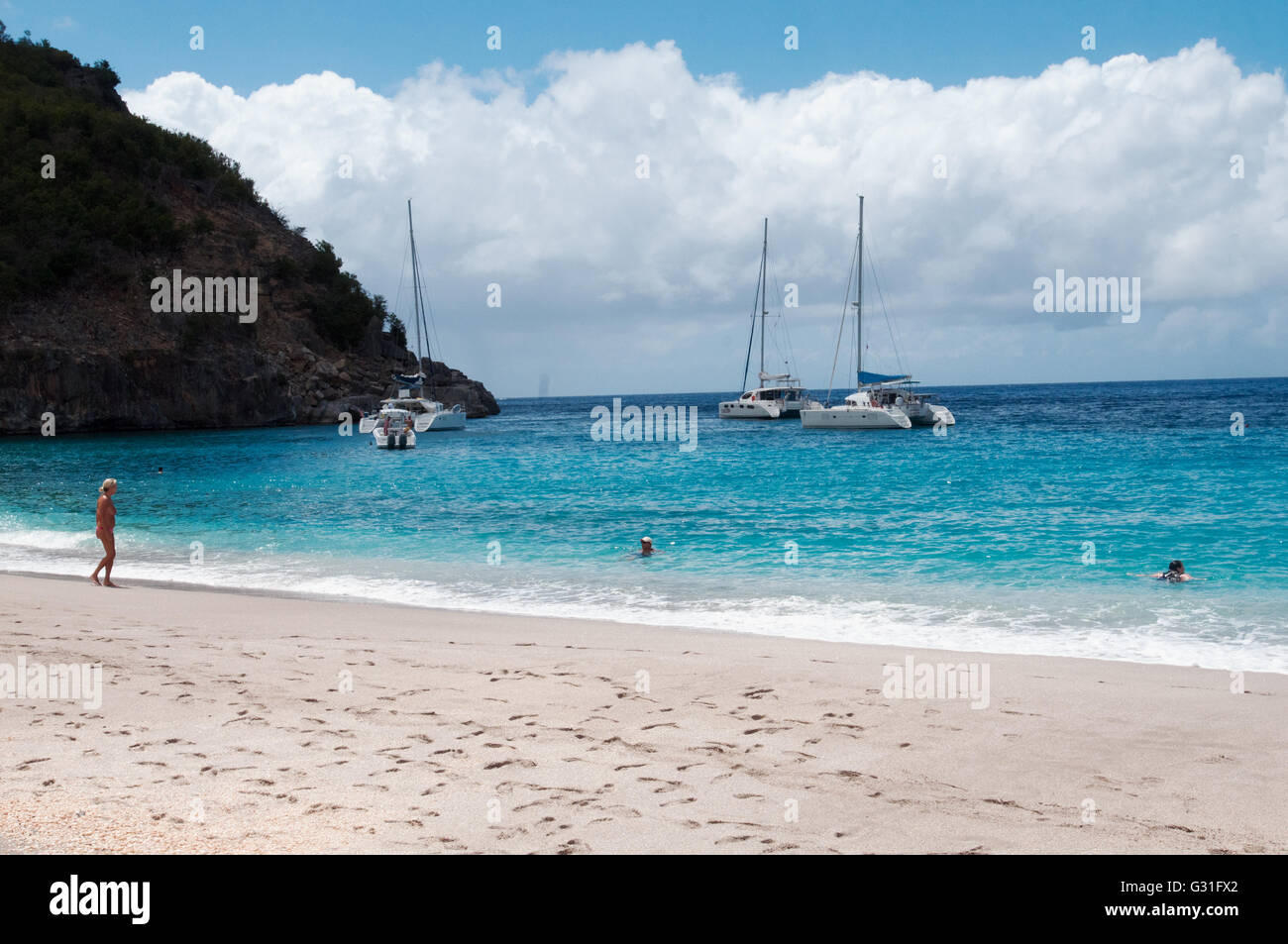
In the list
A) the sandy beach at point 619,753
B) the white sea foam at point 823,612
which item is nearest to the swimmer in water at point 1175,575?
the white sea foam at point 823,612

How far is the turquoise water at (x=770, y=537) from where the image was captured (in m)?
11.3

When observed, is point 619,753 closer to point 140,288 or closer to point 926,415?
point 926,415

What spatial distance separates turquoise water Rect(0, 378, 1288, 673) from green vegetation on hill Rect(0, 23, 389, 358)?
101 ft

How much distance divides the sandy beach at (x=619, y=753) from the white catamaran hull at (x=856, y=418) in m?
48.6

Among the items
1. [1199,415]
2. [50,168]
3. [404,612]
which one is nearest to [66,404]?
[50,168]

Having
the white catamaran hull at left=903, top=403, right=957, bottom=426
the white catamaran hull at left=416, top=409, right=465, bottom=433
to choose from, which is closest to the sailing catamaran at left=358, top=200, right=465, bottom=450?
the white catamaran hull at left=416, top=409, right=465, bottom=433

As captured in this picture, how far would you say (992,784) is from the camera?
5.23m

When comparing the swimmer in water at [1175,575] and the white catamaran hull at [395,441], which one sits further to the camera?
the white catamaran hull at [395,441]

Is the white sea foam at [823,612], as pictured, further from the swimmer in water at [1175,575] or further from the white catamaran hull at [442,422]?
the white catamaran hull at [442,422]

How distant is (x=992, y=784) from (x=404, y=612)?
8437mm

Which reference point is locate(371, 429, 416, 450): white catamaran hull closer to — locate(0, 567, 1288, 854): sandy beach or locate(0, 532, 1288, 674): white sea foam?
locate(0, 532, 1288, 674): white sea foam

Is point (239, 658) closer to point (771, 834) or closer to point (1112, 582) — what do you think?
point (771, 834)

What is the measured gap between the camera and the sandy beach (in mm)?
4430

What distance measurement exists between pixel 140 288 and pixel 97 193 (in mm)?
9064
